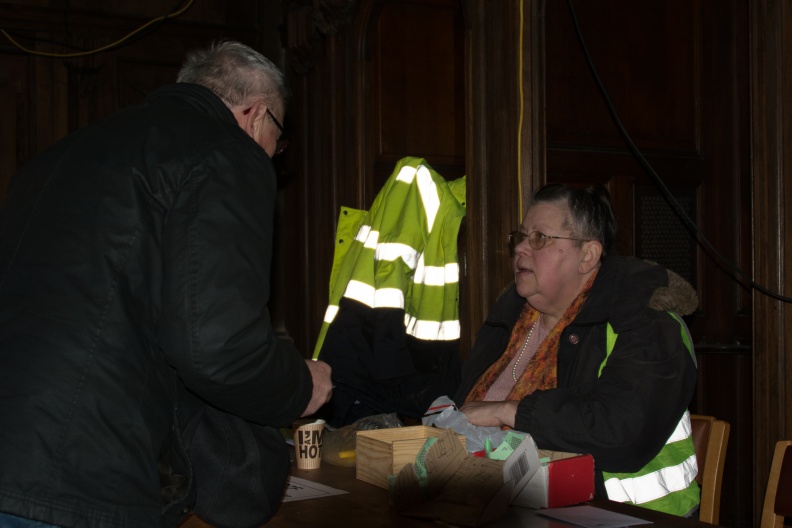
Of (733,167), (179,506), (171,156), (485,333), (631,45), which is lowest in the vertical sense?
(179,506)

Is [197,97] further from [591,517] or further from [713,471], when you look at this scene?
[713,471]

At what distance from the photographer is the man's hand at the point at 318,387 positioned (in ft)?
6.14

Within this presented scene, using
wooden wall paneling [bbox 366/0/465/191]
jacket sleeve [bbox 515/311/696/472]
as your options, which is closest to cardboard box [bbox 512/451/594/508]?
jacket sleeve [bbox 515/311/696/472]

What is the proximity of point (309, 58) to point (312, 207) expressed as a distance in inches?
32.5

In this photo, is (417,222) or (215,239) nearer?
(215,239)

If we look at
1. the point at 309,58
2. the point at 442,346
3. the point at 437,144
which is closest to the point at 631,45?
the point at 437,144

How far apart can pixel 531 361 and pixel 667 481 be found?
0.53 m

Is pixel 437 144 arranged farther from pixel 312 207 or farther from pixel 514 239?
pixel 514 239

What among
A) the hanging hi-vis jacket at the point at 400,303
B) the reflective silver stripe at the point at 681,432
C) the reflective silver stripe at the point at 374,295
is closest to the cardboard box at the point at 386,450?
the reflective silver stripe at the point at 681,432

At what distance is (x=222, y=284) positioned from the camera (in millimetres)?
1565

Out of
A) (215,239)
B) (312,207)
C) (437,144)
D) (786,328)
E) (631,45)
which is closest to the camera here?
(215,239)

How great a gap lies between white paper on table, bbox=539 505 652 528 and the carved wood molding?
10.8 feet

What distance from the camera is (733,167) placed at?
4.02 meters

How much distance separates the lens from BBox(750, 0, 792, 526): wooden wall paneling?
2846 mm
